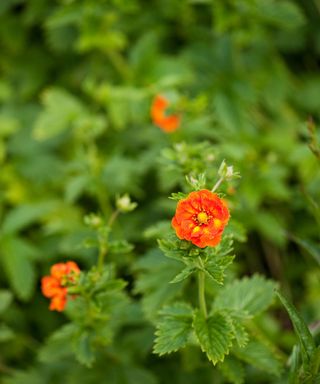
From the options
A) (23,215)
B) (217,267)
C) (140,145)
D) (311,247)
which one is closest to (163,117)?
(140,145)

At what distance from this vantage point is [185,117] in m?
2.40

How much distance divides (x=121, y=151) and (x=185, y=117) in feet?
1.99

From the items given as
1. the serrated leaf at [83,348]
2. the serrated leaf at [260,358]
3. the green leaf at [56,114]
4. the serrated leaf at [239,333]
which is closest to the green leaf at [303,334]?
the serrated leaf at [239,333]

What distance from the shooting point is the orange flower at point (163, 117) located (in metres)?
2.40

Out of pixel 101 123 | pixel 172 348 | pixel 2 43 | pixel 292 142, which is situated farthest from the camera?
pixel 2 43

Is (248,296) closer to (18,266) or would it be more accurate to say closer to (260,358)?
→ (260,358)

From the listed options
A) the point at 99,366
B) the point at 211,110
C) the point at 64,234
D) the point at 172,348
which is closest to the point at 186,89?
the point at 211,110

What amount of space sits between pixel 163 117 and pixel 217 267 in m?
1.20

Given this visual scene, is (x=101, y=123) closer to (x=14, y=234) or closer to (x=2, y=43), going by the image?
(x=14, y=234)

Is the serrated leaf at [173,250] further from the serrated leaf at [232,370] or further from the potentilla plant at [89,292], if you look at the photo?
the serrated leaf at [232,370]

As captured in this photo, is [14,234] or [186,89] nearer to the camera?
[14,234]

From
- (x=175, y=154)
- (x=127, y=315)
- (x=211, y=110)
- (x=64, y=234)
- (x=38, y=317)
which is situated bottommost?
(x=38, y=317)

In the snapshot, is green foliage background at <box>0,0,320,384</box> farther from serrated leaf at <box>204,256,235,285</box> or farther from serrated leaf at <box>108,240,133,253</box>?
serrated leaf at <box>204,256,235,285</box>

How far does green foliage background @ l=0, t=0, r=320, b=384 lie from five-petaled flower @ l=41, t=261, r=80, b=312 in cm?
30
